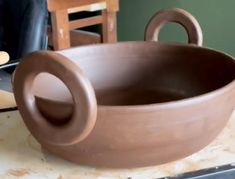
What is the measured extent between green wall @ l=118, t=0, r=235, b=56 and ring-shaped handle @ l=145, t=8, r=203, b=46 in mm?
1220

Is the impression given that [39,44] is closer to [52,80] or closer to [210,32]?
[210,32]

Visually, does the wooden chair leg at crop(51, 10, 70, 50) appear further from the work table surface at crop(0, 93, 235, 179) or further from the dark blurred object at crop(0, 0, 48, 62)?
the work table surface at crop(0, 93, 235, 179)

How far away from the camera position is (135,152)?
0.56 meters

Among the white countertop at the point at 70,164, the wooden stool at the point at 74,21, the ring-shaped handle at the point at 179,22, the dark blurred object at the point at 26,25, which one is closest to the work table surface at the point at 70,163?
the white countertop at the point at 70,164

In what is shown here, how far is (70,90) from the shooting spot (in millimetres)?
512

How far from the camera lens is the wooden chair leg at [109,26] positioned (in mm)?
2188

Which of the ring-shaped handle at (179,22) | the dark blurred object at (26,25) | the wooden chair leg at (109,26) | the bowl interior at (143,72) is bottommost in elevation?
the wooden chair leg at (109,26)

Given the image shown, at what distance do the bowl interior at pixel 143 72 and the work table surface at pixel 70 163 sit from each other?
0.10m

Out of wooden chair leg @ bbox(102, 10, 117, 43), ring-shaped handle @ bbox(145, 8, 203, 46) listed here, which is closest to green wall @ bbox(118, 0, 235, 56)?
wooden chair leg @ bbox(102, 10, 117, 43)

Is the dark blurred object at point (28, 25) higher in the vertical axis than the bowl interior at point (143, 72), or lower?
lower

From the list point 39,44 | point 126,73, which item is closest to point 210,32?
point 39,44

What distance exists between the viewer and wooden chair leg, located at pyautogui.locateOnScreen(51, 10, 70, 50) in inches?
79.0

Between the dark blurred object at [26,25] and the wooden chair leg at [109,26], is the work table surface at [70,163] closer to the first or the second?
the dark blurred object at [26,25]

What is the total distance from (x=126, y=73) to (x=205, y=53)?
0.15 metres
